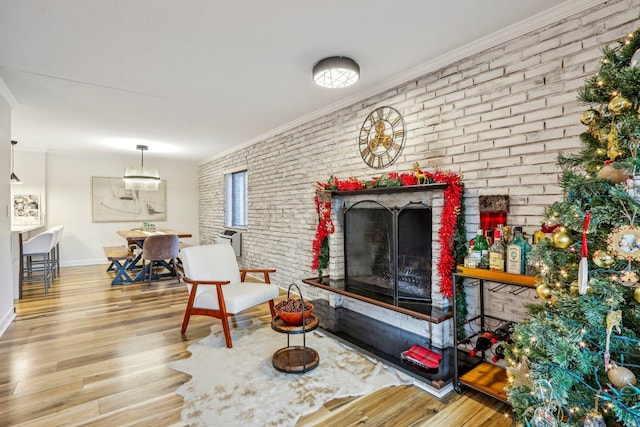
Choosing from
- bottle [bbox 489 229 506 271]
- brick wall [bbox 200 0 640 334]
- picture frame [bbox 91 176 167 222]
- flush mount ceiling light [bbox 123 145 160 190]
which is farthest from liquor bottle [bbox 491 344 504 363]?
picture frame [bbox 91 176 167 222]

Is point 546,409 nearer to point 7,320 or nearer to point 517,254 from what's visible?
point 517,254

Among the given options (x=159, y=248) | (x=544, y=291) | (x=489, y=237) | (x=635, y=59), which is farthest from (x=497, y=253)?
(x=159, y=248)

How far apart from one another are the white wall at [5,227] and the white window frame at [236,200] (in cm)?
320

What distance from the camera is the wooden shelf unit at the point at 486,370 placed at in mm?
1856

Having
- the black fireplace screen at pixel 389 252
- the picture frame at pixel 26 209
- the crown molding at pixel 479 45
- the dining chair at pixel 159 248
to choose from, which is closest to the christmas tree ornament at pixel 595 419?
the black fireplace screen at pixel 389 252

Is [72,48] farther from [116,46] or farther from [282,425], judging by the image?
[282,425]

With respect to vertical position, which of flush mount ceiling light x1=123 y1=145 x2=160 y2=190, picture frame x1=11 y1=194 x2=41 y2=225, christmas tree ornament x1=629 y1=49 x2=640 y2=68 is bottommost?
picture frame x1=11 y1=194 x2=41 y2=225

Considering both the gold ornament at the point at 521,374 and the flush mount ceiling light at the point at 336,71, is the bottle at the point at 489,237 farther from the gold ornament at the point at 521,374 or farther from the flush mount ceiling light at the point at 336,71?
the flush mount ceiling light at the point at 336,71

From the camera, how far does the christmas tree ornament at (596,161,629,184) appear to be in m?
1.06

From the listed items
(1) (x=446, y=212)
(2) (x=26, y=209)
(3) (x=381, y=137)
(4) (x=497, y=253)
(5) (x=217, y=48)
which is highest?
(5) (x=217, y=48)

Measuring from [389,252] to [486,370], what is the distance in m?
1.19

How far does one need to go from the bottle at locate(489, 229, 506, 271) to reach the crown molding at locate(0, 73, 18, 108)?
450cm

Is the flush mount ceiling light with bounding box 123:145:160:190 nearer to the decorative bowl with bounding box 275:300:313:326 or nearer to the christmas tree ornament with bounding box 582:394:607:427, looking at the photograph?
the decorative bowl with bounding box 275:300:313:326

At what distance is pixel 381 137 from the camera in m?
3.18
